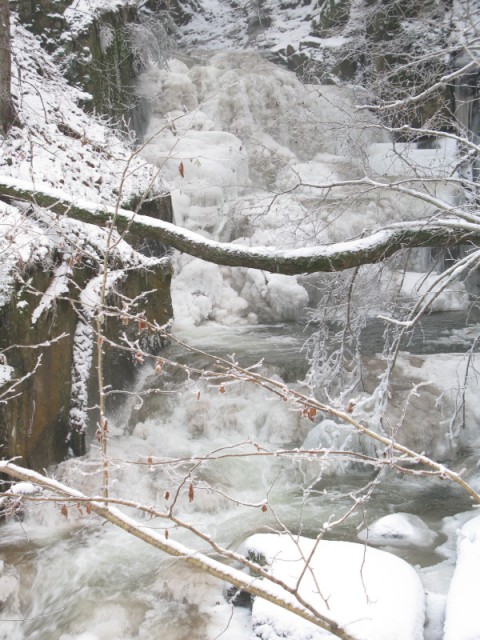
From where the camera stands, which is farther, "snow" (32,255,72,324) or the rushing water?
"snow" (32,255,72,324)

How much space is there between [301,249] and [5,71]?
4.90m

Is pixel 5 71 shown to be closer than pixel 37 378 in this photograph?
No

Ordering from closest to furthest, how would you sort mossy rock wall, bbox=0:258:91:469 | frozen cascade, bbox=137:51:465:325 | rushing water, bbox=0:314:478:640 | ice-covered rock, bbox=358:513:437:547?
rushing water, bbox=0:314:478:640 < ice-covered rock, bbox=358:513:437:547 < mossy rock wall, bbox=0:258:91:469 < frozen cascade, bbox=137:51:465:325

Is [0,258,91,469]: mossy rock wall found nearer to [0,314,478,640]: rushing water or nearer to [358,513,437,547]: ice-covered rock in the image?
[0,314,478,640]: rushing water

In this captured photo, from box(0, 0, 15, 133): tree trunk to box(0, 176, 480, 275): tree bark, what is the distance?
3027mm

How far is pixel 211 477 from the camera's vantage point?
544cm

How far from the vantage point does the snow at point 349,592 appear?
2994mm

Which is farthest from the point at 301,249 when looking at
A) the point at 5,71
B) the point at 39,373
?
the point at 5,71

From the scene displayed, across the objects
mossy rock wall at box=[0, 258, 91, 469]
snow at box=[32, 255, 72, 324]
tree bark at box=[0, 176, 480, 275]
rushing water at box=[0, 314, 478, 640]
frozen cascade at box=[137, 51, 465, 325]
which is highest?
frozen cascade at box=[137, 51, 465, 325]

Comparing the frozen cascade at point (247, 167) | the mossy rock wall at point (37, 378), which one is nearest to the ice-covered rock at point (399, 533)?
the mossy rock wall at point (37, 378)

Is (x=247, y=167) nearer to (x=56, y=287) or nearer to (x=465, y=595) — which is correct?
(x=56, y=287)

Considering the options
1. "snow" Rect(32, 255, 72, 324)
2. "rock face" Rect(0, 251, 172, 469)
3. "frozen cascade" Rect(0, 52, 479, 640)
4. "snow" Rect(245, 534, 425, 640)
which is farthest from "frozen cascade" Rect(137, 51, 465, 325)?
"snow" Rect(245, 534, 425, 640)

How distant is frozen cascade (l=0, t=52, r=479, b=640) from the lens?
149 inches

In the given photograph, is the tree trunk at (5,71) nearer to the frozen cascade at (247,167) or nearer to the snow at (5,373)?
the frozen cascade at (247,167)
